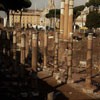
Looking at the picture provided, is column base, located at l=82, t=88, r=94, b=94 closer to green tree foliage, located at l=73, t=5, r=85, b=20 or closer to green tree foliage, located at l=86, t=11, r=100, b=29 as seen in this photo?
green tree foliage, located at l=86, t=11, r=100, b=29

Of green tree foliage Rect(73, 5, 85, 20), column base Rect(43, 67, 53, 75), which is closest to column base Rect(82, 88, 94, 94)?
column base Rect(43, 67, 53, 75)

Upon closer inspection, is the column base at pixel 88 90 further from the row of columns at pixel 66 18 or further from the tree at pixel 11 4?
the tree at pixel 11 4

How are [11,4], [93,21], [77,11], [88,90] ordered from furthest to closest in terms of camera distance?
[77,11] → [93,21] → [11,4] → [88,90]

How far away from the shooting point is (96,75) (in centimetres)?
2389

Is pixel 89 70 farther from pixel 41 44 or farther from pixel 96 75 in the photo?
pixel 41 44

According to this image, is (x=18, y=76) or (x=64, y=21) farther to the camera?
(x=64, y=21)

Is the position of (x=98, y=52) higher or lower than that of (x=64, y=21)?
lower

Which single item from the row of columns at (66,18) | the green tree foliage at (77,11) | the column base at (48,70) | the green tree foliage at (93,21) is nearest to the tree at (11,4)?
the green tree foliage at (93,21)

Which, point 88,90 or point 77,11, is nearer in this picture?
point 88,90

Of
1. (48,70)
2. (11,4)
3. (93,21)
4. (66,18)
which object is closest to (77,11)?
(93,21)

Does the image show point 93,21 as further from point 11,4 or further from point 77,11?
point 77,11

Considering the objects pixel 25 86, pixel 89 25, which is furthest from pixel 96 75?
pixel 89 25

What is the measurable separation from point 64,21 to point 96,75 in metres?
10.1

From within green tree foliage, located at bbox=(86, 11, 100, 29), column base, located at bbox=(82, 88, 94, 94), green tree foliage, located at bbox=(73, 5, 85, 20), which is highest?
green tree foliage, located at bbox=(73, 5, 85, 20)
